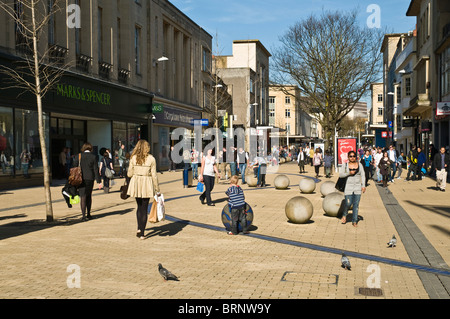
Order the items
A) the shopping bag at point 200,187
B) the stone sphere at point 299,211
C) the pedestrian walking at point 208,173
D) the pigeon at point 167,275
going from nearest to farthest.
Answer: the pigeon at point 167,275, the stone sphere at point 299,211, the pedestrian walking at point 208,173, the shopping bag at point 200,187

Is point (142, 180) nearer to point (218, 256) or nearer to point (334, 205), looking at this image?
point (218, 256)

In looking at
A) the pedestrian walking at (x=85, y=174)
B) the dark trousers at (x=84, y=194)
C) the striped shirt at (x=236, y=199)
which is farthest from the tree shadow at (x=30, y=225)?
the striped shirt at (x=236, y=199)

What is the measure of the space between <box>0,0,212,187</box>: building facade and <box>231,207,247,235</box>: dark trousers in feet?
39.1

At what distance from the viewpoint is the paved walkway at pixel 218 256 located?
20.6ft

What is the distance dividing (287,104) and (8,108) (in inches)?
4195

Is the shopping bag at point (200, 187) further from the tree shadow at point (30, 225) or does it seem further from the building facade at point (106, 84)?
the building facade at point (106, 84)

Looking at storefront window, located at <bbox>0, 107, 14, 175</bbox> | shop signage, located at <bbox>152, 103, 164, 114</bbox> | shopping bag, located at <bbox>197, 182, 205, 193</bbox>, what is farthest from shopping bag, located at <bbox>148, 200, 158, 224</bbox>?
shop signage, located at <bbox>152, 103, 164, 114</bbox>

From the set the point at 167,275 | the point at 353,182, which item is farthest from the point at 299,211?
the point at 167,275

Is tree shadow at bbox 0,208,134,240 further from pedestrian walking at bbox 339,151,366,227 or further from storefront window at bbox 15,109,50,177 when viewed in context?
storefront window at bbox 15,109,50,177

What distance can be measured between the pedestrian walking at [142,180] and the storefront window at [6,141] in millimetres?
12374

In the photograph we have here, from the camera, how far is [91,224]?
38.6 feet
